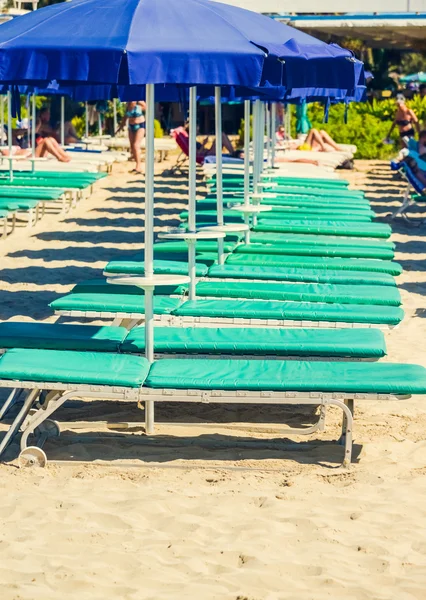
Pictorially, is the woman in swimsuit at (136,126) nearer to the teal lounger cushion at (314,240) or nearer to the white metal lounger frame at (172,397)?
the teal lounger cushion at (314,240)

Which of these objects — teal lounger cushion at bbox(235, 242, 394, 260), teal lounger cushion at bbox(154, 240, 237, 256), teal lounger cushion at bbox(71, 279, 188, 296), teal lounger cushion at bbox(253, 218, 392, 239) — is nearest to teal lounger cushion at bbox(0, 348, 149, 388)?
teal lounger cushion at bbox(71, 279, 188, 296)

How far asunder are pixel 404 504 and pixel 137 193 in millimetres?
16029

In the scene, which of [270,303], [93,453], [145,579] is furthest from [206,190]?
[145,579]

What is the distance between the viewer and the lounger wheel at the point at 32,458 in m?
5.72

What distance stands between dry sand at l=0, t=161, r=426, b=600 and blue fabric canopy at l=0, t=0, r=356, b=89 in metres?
2.00

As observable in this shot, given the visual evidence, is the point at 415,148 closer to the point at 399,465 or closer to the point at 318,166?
the point at 318,166

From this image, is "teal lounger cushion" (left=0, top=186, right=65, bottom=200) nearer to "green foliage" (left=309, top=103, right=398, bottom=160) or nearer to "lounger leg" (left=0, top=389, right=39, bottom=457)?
"lounger leg" (left=0, top=389, right=39, bottom=457)

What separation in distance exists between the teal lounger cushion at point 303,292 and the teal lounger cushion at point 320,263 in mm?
1021

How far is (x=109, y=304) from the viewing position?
7449 millimetres

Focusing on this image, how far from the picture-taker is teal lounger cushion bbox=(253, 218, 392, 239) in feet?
39.6

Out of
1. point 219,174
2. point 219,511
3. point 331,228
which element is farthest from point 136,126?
point 219,511

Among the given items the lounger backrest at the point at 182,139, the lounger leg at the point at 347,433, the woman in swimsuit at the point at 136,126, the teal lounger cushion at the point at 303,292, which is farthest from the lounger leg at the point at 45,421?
the woman in swimsuit at the point at 136,126

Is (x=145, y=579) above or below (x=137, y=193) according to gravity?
above

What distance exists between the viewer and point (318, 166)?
2194 cm
